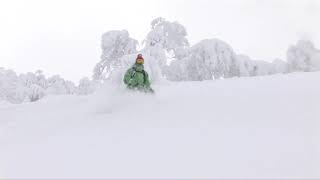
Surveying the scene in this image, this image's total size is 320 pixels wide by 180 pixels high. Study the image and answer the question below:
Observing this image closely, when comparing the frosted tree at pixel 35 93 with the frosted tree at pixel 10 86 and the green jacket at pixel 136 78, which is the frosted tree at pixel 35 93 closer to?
the frosted tree at pixel 10 86

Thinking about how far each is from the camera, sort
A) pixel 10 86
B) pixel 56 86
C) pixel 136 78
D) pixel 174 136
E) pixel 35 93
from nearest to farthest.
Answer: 1. pixel 174 136
2. pixel 136 78
3. pixel 35 93
4. pixel 56 86
5. pixel 10 86

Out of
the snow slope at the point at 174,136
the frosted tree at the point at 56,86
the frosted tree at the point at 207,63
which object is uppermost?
the frosted tree at the point at 207,63

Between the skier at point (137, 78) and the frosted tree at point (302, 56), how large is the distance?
1371 cm

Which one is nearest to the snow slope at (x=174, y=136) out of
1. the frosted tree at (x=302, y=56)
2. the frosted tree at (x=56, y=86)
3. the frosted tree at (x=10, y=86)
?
the frosted tree at (x=302, y=56)

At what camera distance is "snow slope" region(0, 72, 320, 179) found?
16.1 ft

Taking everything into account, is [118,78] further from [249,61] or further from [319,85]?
[249,61]

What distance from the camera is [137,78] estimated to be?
9.59m

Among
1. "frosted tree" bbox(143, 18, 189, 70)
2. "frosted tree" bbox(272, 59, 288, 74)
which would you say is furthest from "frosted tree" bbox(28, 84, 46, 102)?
"frosted tree" bbox(272, 59, 288, 74)

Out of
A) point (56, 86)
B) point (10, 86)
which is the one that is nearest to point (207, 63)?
point (56, 86)

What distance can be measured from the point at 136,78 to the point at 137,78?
0.02 m

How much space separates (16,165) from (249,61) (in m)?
19.6

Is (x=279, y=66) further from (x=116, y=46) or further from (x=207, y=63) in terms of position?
(x=116, y=46)

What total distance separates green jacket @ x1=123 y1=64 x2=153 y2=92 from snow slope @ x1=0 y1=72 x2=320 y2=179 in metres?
0.21

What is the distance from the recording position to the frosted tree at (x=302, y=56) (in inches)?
862
